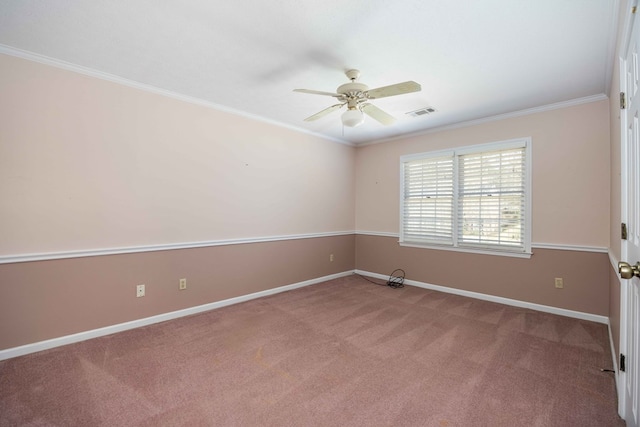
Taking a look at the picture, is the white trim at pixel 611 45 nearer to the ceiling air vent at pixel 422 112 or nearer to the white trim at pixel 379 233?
the ceiling air vent at pixel 422 112

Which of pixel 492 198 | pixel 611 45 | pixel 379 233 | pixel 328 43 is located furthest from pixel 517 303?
pixel 328 43

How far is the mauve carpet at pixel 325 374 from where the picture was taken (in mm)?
1694

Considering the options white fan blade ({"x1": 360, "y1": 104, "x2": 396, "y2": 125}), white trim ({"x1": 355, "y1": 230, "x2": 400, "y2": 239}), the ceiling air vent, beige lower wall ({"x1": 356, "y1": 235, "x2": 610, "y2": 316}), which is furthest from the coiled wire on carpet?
white fan blade ({"x1": 360, "y1": 104, "x2": 396, "y2": 125})

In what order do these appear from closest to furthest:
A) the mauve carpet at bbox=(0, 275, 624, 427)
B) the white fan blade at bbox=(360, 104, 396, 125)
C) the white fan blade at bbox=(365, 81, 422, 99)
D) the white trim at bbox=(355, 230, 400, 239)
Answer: the mauve carpet at bbox=(0, 275, 624, 427)
the white fan blade at bbox=(365, 81, 422, 99)
the white fan blade at bbox=(360, 104, 396, 125)
the white trim at bbox=(355, 230, 400, 239)

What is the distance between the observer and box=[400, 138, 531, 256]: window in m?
3.61

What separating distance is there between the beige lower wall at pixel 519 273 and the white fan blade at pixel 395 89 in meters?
2.70

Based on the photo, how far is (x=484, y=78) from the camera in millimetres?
2713

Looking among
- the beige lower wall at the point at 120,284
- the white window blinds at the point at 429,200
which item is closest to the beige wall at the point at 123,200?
the beige lower wall at the point at 120,284

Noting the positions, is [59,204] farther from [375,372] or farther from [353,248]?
[353,248]

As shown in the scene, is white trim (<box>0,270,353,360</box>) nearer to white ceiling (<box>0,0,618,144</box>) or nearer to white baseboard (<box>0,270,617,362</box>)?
white baseboard (<box>0,270,617,362</box>)

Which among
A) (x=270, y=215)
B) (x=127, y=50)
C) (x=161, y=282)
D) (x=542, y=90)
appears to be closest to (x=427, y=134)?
(x=542, y=90)

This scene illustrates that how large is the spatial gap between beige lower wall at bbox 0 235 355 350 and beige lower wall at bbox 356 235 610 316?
1.91m

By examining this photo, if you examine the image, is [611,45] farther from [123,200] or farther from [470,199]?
[123,200]

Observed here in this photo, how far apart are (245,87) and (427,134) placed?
9.25 ft
